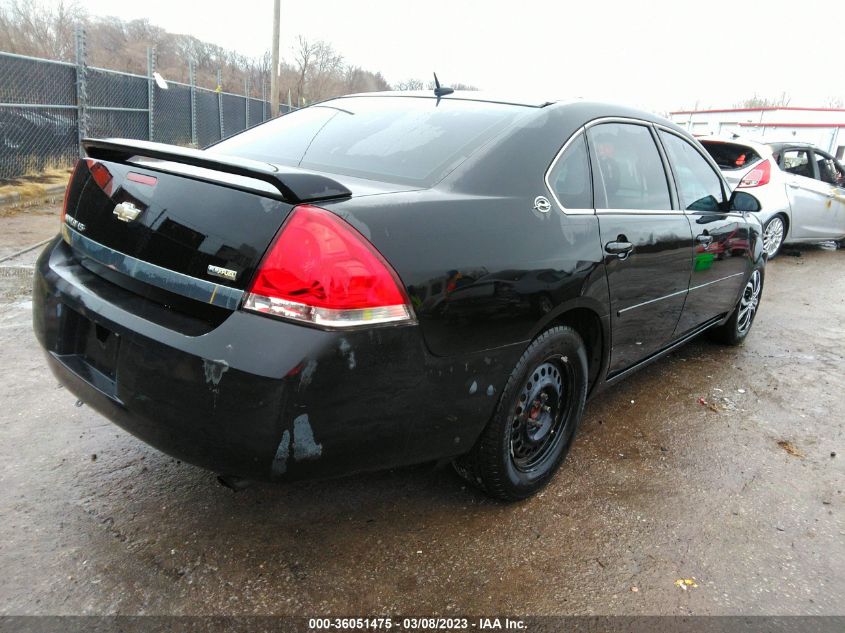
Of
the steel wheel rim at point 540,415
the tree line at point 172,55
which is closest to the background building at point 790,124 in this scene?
the tree line at point 172,55

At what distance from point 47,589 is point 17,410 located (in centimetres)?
140

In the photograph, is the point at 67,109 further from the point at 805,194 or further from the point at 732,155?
the point at 805,194

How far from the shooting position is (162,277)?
1.93 meters

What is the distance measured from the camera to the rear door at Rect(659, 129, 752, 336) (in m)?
3.52

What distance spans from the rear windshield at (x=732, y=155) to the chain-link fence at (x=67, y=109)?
6583 millimetres

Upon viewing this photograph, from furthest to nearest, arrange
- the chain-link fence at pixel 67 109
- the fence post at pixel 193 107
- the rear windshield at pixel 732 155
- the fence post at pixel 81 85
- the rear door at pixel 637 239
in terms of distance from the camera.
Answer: the fence post at pixel 193 107
the fence post at pixel 81 85
the chain-link fence at pixel 67 109
the rear windshield at pixel 732 155
the rear door at pixel 637 239

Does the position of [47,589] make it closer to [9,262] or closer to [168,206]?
[168,206]

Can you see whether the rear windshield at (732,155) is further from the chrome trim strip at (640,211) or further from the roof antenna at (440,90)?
the roof antenna at (440,90)

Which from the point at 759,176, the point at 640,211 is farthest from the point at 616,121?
the point at 759,176

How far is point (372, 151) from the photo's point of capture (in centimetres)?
256

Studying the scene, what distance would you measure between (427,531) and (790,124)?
3568 cm

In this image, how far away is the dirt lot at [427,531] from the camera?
2.05 metres

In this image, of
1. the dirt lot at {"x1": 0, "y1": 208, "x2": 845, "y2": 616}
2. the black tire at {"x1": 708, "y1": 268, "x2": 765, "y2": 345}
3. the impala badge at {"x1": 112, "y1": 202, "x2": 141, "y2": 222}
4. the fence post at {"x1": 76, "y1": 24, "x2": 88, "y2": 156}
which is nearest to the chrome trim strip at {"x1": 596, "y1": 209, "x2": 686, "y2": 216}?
the dirt lot at {"x1": 0, "y1": 208, "x2": 845, "y2": 616}

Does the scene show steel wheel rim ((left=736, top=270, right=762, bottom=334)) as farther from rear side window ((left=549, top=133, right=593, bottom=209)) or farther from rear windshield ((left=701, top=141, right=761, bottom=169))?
rear windshield ((left=701, top=141, right=761, bottom=169))
